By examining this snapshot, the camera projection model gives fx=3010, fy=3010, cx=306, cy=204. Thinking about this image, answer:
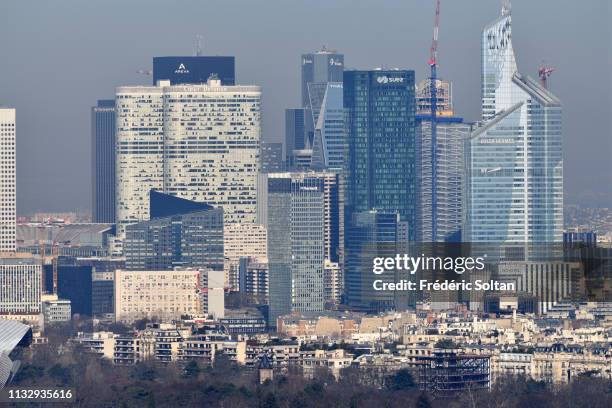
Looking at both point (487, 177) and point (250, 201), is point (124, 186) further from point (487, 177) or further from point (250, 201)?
point (487, 177)

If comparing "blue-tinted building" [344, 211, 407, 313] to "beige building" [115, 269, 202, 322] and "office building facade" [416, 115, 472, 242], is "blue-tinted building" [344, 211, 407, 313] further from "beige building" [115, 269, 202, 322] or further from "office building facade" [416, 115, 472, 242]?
"beige building" [115, 269, 202, 322]

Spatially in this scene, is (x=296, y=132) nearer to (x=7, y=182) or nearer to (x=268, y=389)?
(x=7, y=182)

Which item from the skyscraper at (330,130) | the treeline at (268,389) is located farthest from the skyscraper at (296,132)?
the treeline at (268,389)

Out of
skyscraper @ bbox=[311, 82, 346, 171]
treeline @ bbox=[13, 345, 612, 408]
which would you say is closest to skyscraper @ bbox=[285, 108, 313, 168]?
skyscraper @ bbox=[311, 82, 346, 171]

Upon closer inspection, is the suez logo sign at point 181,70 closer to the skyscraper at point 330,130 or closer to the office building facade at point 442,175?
the skyscraper at point 330,130

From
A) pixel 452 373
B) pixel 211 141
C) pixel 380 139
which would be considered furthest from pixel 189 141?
pixel 452 373
